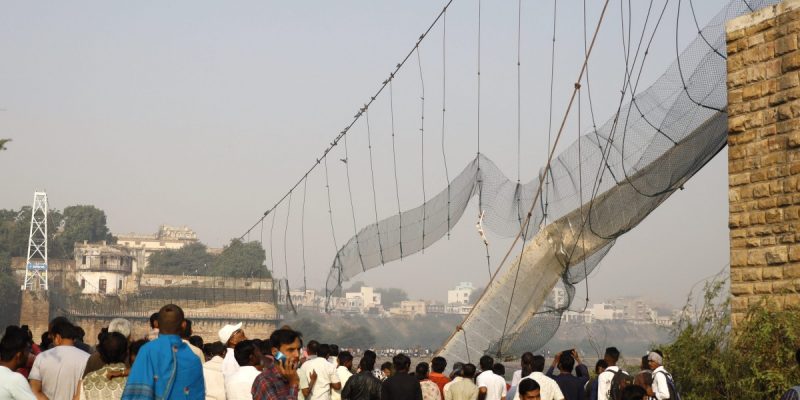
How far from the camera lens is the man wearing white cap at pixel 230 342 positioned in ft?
29.4

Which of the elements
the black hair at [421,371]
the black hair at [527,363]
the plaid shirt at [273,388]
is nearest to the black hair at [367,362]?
the black hair at [421,371]

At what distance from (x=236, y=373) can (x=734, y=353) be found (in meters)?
4.29

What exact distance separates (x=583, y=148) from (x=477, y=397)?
2823 millimetres

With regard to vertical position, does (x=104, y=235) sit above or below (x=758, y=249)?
above

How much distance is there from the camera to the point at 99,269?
5153 inches

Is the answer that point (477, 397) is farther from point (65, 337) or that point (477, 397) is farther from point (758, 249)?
point (65, 337)

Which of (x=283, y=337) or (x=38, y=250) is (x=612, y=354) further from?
(x=38, y=250)

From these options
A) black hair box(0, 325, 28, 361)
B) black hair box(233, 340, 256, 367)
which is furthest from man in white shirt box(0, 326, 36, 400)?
black hair box(233, 340, 256, 367)

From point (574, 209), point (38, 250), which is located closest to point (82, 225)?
point (38, 250)

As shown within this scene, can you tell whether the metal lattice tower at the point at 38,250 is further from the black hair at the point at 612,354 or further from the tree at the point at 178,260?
the black hair at the point at 612,354

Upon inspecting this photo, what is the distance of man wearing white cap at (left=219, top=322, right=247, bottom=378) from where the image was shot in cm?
895

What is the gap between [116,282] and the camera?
13275 cm

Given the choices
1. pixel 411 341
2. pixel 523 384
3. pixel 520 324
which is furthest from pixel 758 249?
pixel 411 341

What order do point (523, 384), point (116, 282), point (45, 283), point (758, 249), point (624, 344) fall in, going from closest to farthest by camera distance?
point (523, 384), point (758, 249), point (624, 344), point (45, 283), point (116, 282)
